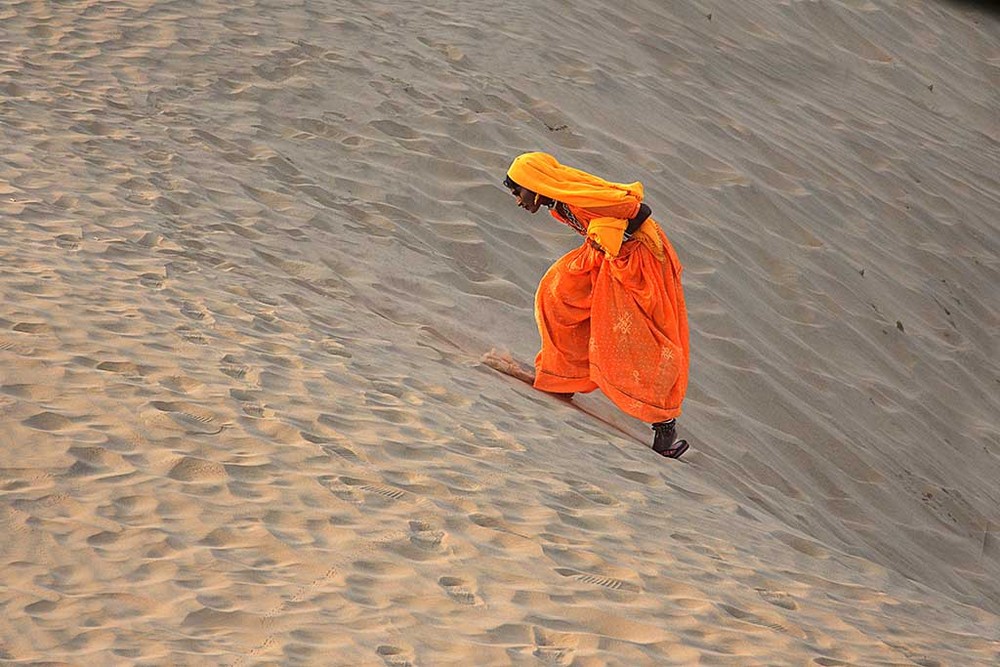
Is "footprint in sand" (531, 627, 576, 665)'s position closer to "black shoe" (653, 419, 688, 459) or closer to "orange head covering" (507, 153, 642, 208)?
"black shoe" (653, 419, 688, 459)

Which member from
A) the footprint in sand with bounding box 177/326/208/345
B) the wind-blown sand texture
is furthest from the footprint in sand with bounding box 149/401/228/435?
the footprint in sand with bounding box 177/326/208/345

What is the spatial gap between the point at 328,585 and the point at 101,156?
192 inches

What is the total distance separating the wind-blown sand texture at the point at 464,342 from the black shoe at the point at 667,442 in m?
0.21

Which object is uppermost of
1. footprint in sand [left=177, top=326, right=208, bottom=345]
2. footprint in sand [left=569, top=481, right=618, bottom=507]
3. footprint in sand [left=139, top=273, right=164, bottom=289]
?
footprint in sand [left=569, top=481, right=618, bottom=507]

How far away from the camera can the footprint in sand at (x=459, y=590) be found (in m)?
3.86

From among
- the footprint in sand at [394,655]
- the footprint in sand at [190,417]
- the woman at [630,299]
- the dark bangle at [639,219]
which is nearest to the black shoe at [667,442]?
the woman at [630,299]

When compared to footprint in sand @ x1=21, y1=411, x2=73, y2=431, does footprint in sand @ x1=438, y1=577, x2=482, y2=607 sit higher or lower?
higher

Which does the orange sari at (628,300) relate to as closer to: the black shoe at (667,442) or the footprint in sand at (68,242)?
the black shoe at (667,442)

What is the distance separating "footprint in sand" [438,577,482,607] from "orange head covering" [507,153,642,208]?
2441 mm

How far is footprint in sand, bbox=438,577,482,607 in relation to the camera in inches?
152

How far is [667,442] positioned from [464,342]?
120 cm

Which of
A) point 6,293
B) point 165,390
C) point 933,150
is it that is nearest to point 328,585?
point 165,390

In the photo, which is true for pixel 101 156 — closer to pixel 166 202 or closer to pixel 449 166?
pixel 166 202

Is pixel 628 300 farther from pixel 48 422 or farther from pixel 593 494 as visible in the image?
pixel 48 422
